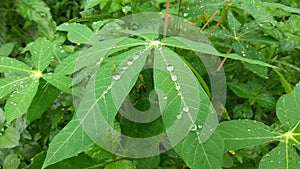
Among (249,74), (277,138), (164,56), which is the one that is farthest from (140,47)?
(249,74)

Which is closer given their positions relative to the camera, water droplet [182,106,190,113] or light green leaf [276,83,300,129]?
water droplet [182,106,190,113]

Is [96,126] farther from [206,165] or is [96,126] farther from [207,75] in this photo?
[207,75]

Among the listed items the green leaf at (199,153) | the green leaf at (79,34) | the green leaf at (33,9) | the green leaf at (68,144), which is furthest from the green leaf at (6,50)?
the green leaf at (199,153)

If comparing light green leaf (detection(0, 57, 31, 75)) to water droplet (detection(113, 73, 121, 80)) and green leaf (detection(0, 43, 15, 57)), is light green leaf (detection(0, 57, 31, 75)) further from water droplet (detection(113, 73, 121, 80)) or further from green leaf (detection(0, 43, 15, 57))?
green leaf (detection(0, 43, 15, 57))

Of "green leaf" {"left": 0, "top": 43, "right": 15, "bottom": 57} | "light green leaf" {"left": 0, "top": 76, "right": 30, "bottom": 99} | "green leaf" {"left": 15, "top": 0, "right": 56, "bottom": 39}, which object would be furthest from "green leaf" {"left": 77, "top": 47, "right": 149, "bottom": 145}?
"green leaf" {"left": 15, "top": 0, "right": 56, "bottom": 39}

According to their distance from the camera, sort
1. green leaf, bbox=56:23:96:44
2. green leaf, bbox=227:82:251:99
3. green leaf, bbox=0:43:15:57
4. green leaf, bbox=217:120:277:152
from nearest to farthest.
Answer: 1. green leaf, bbox=217:120:277:152
2. green leaf, bbox=56:23:96:44
3. green leaf, bbox=227:82:251:99
4. green leaf, bbox=0:43:15:57
